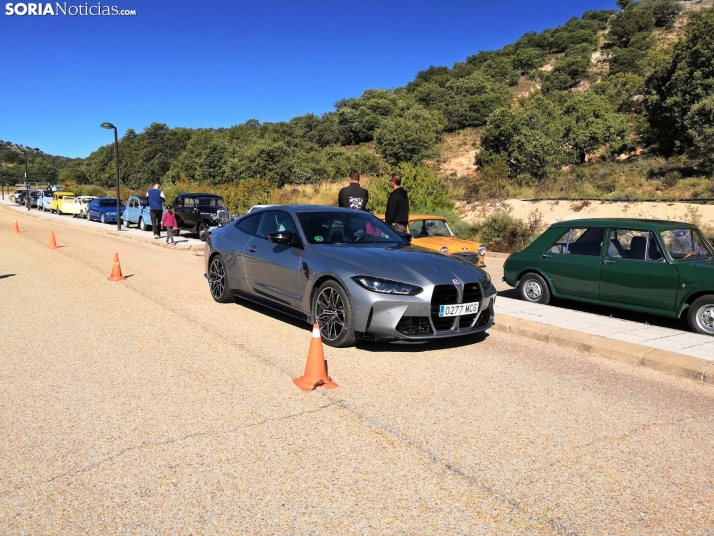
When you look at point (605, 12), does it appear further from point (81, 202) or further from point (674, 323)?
point (674, 323)

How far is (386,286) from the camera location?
19.2ft

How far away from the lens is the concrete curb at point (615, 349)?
5.52m

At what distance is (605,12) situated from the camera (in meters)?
116

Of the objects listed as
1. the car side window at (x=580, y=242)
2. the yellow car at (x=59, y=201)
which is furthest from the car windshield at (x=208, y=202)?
the yellow car at (x=59, y=201)

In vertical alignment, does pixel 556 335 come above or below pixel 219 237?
below

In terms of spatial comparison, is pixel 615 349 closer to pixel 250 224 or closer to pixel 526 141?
pixel 250 224

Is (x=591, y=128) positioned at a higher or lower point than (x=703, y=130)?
higher

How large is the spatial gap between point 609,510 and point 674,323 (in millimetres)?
5774

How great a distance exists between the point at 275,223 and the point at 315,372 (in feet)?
10.9

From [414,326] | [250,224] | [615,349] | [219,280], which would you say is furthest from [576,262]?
[219,280]

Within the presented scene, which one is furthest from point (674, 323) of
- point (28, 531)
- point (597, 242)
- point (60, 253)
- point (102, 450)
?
point (60, 253)

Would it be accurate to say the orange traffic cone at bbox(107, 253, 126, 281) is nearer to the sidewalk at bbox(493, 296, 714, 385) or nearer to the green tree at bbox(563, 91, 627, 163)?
the sidewalk at bbox(493, 296, 714, 385)

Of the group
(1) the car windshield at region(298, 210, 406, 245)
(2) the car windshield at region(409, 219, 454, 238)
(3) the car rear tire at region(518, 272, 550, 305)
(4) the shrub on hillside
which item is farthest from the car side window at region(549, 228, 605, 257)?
(4) the shrub on hillside

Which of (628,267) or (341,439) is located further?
(628,267)
